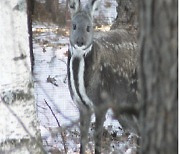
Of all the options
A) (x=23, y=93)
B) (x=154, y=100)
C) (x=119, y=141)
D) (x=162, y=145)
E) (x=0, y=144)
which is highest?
(x=154, y=100)

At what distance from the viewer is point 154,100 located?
7.23 ft

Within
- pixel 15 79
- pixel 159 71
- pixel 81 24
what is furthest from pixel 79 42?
pixel 159 71

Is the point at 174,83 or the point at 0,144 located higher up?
the point at 174,83

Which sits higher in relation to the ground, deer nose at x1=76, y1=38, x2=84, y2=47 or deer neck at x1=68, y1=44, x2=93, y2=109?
deer nose at x1=76, y1=38, x2=84, y2=47

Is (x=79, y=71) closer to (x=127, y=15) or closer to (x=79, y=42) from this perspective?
(x=79, y=42)

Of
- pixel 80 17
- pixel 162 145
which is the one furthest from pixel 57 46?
pixel 162 145

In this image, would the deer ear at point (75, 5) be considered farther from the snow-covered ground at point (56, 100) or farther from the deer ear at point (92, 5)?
the snow-covered ground at point (56, 100)

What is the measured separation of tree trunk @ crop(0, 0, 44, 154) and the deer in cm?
94

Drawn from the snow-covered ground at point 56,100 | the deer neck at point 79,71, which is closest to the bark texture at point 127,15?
the snow-covered ground at point 56,100

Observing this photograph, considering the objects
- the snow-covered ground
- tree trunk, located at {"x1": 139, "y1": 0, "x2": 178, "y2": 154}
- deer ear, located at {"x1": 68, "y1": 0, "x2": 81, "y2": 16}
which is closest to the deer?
deer ear, located at {"x1": 68, "y1": 0, "x2": 81, "y2": 16}

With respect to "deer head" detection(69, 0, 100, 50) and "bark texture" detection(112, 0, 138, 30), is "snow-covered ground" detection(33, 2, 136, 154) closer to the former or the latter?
"deer head" detection(69, 0, 100, 50)

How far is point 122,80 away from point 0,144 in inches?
71.5

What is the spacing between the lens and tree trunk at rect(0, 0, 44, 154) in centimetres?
442

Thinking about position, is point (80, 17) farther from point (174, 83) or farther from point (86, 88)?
point (174, 83)
